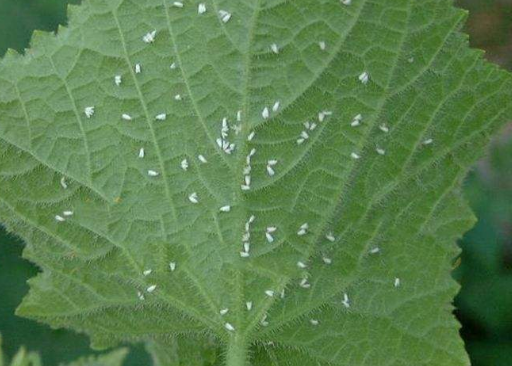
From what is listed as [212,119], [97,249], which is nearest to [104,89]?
[212,119]

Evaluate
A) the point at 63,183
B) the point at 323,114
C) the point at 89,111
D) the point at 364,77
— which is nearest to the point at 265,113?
the point at 323,114

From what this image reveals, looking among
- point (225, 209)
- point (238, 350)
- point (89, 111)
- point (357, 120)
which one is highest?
point (89, 111)

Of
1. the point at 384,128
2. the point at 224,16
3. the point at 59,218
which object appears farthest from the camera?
the point at 59,218

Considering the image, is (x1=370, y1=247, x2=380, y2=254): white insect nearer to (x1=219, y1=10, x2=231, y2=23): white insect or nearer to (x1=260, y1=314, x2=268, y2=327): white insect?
(x1=260, y1=314, x2=268, y2=327): white insect

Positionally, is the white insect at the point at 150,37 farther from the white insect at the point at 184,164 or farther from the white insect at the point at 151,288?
the white insect at the point at 151,288

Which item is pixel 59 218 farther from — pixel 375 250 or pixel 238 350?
pixel 375 250

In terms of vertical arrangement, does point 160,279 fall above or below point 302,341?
above

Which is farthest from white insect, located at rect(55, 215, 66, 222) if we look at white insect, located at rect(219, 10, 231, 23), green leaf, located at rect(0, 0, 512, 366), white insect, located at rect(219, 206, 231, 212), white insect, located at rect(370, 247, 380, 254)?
white insect, located at rect(370, 247, 380, 254)

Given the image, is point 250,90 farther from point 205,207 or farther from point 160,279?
point 160,279
